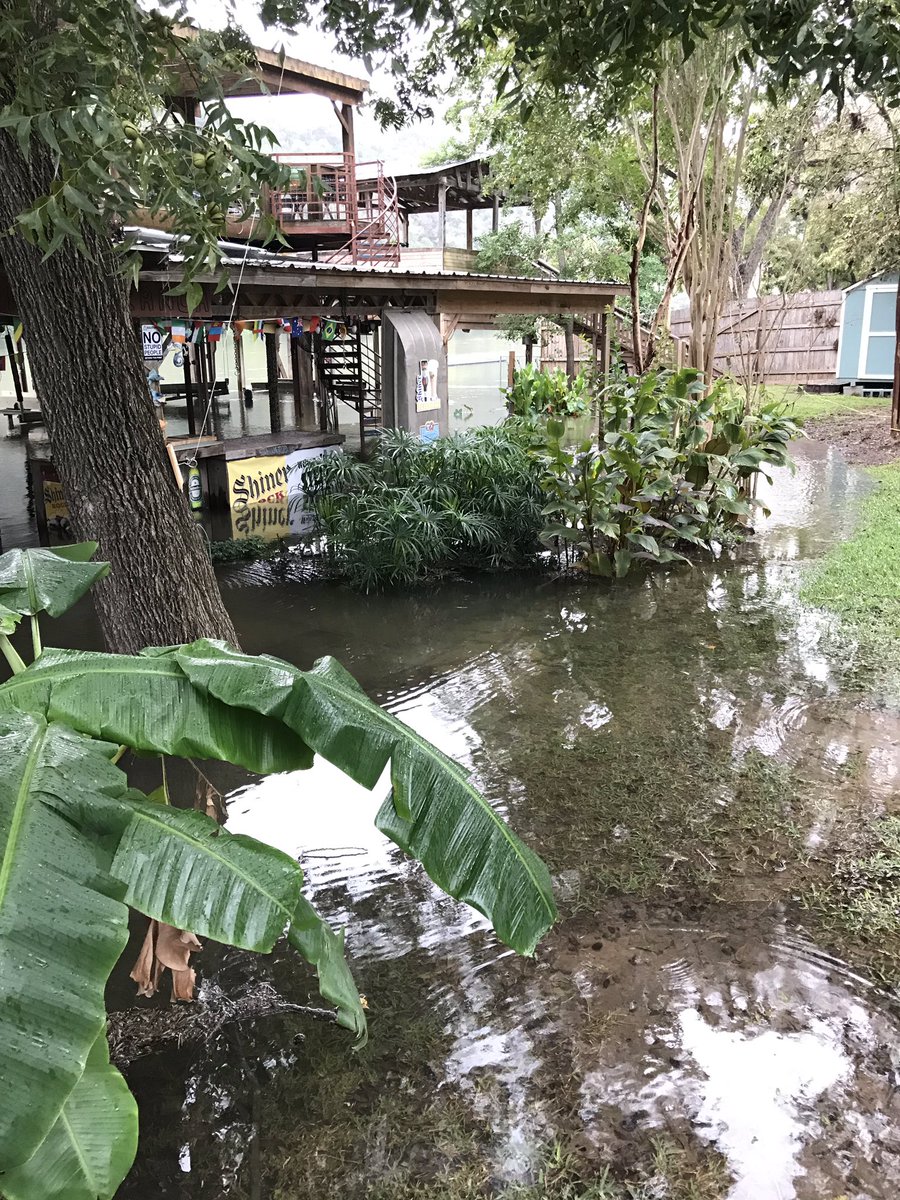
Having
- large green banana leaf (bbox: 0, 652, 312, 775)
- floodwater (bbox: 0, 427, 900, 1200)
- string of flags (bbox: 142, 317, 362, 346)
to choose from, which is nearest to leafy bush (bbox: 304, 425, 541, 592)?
string of flags (bbox: 142, 317, 362, 346)

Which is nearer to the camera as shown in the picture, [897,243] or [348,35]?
[348,35]

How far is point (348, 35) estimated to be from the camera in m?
4.15

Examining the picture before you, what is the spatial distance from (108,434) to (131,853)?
269 cm

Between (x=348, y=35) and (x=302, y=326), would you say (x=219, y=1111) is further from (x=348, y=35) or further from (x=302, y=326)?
(x=302, y=326)

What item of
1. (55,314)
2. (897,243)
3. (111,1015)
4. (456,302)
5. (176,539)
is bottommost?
(111,1015)

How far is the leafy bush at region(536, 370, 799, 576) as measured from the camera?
8.27m

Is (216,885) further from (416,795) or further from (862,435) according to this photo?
(862,435)

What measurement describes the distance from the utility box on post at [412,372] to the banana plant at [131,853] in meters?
8.90

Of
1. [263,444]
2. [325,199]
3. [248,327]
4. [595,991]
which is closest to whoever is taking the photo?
[595,991]

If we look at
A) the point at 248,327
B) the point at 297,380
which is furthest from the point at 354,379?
the point at 248,327

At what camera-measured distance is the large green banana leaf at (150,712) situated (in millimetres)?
1877

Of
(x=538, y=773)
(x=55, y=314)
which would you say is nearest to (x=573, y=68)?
(x=55, y=314)

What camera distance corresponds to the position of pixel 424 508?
874 centimetres

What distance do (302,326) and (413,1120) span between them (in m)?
9.71
